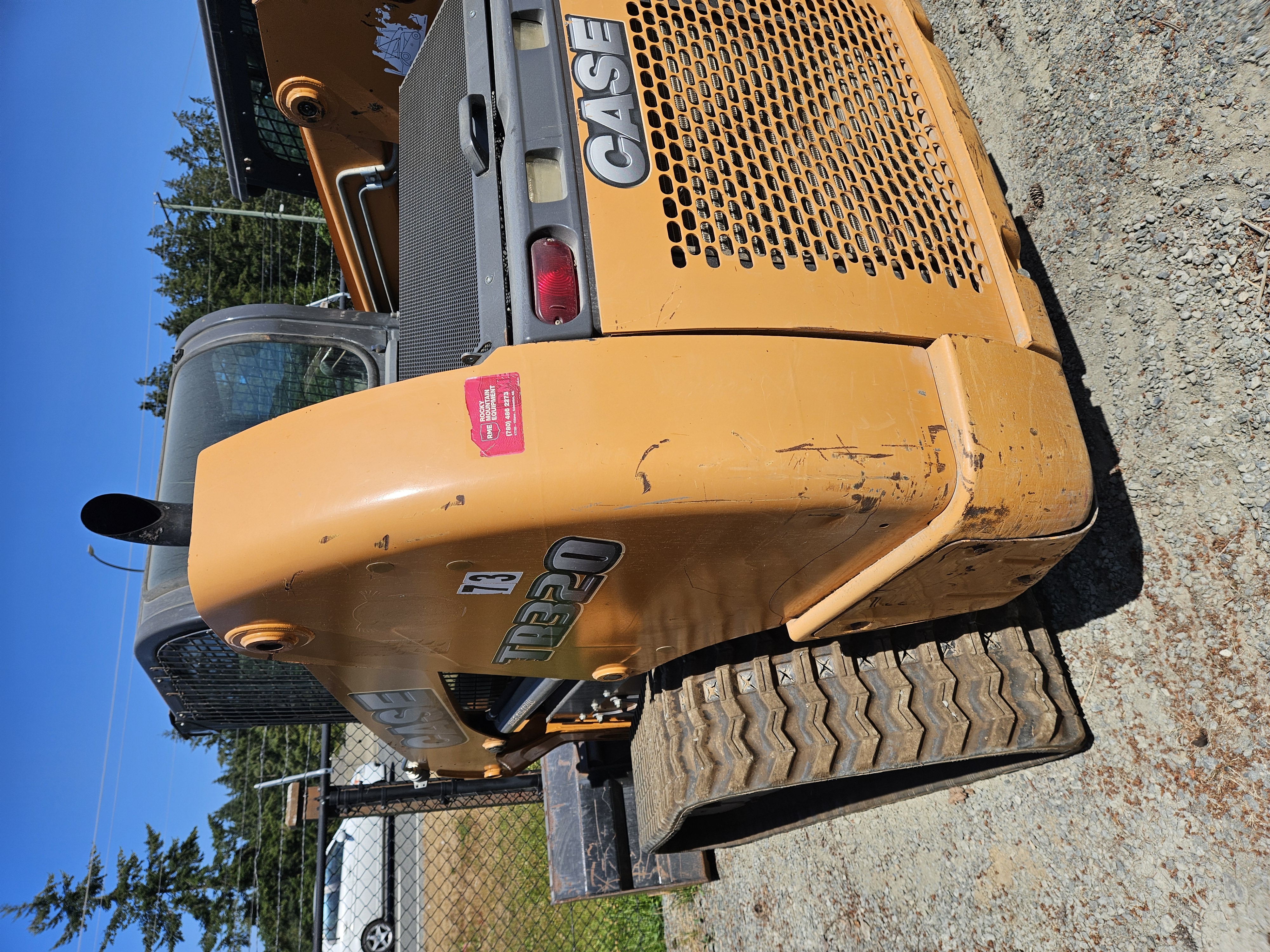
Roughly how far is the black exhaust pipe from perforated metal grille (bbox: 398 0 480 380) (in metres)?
0.78

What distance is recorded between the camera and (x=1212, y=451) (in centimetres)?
263

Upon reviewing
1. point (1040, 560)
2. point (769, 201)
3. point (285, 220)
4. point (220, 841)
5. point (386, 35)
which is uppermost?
point (285, 220)

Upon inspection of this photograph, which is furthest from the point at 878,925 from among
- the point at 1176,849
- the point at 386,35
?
the point at 386,35

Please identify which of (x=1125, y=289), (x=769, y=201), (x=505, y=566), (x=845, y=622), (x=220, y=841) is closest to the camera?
(x=505, y=566)

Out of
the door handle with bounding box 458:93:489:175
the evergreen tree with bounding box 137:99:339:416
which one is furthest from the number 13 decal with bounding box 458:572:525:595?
the evergreen tree with bounding box 137:99:339:416

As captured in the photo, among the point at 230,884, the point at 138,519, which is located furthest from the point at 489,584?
the point at 230,884

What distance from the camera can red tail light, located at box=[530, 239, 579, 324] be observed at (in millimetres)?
2045

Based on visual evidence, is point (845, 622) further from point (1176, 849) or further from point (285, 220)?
point (285, 220)

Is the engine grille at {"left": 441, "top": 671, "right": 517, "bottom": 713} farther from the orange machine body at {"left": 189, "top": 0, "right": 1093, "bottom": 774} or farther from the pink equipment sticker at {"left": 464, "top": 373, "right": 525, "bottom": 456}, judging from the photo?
the pink equipment sticker at {"left": 464, "top": 373, "right": 525, "bottom": 456}

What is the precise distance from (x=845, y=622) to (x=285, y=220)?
17.6m

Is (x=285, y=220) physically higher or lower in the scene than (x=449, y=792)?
higher

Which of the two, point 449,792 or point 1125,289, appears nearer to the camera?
point 1125,289

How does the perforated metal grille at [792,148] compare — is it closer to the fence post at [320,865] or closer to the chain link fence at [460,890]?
the fence post at [320,865]

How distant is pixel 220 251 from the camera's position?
1977cm
